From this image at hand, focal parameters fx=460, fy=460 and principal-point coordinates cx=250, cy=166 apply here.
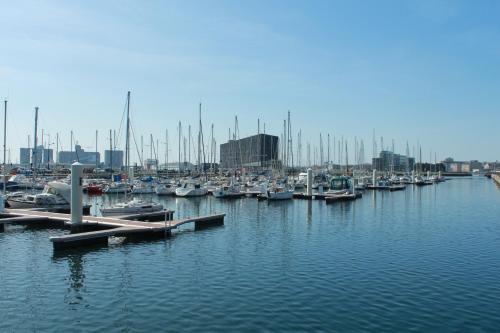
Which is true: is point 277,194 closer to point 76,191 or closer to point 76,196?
point 76,196

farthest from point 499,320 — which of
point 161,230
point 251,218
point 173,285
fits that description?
point 251,218

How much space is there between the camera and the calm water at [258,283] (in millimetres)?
17406

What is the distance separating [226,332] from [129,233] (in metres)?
21.0

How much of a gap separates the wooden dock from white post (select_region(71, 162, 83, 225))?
58 cm

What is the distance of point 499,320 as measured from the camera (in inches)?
705

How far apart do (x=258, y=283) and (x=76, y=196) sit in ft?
60.7

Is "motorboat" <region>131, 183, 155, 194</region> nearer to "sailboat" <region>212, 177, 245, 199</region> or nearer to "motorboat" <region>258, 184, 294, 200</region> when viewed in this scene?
"sailboat" <region>212, 177, 245, 199</region>

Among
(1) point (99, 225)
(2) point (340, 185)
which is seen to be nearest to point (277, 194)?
(2) point (340, 185)

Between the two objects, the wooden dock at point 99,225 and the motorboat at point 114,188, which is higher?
the motorboat at point 114,188

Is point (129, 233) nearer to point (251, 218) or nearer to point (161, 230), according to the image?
point (161, 230)

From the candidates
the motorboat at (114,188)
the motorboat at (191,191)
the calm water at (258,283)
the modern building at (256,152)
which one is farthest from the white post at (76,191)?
the modern building at (256,152)

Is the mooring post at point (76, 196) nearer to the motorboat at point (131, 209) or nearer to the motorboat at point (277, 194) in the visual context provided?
the motorboat at point (131, 209)

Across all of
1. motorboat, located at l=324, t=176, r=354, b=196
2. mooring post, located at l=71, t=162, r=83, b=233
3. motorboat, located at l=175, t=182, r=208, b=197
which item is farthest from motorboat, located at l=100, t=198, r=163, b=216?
motorboat, located at l=324, t=176, r=354, b=196

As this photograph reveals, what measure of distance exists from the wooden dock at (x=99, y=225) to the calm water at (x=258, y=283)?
3.63 feet
